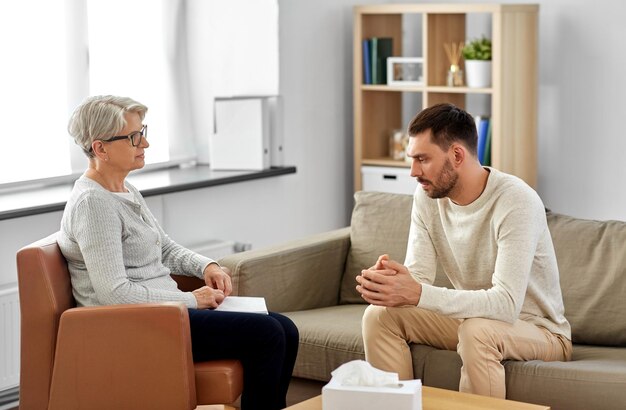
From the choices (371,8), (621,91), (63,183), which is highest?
(371,8)

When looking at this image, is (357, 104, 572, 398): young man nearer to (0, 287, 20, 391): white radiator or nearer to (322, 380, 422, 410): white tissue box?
(322, 380, 422, 410): white tissue box

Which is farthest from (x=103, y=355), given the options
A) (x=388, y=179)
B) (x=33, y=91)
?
(x=388, y=179)

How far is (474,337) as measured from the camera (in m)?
2.98

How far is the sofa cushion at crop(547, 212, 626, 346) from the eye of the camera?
137 inches

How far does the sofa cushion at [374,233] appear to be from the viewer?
3.98 m

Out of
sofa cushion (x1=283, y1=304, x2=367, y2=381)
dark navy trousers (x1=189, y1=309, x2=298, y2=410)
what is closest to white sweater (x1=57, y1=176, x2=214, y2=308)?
dark navy trousers (x1=189, y1=309, x2=298, y2=410)

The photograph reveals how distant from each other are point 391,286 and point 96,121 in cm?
101

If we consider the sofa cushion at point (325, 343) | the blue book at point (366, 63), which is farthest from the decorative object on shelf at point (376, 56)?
the sofa cushion at point (325, 343)

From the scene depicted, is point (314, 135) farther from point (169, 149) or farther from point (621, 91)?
point (621, 91)

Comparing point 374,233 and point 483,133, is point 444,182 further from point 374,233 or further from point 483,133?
point 483,133

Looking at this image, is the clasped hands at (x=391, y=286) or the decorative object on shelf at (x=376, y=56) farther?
the decorative object on shelf at (x=376, y=56)

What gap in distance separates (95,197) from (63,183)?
5.03 feet

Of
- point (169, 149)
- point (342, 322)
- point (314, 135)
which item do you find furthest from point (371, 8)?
point (342, 322)

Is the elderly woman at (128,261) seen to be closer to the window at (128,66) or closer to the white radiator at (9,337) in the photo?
the white radiator at (9,337)
